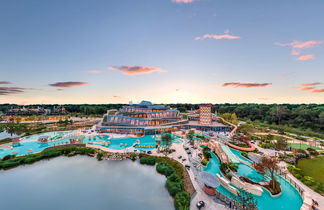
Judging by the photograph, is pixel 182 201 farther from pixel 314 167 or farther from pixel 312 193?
pixel 314 167

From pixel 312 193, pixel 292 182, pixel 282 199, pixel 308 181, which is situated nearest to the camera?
pixel 282 199

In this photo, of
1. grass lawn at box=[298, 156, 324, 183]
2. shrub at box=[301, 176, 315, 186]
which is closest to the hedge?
shrub at box=[301, 176, 315, 186]

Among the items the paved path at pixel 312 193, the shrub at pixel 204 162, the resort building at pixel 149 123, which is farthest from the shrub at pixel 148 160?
the paved path at pixel 312 193

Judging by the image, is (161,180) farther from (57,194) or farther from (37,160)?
(37,160)

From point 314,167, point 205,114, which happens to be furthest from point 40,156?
point 314,167

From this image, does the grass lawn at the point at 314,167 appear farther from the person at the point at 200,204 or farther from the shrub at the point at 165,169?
the shrub at the point at 165,169
